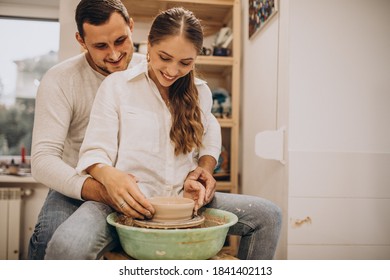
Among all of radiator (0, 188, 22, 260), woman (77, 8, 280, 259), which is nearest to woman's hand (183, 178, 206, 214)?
woman (77, 8, 280, 259)

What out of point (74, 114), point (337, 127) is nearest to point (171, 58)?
point (74, 114)

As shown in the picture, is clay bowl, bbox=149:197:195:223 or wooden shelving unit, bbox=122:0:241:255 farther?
wooden shelving unit, bbox=122:0:241:255

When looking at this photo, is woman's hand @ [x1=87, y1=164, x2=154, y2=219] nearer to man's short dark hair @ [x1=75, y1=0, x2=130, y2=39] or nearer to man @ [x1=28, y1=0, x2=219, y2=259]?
man @ [x1=28, y1=0, x2=219, y2=259]

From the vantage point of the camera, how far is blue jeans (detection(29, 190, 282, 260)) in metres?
0.66

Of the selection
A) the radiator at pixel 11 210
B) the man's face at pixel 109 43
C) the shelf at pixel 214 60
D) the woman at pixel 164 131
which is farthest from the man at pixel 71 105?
the radiator at pixel 11 210

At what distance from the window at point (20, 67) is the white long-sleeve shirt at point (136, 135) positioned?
0.39 metres

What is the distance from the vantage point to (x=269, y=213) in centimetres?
82

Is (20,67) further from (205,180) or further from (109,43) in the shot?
(205,180)

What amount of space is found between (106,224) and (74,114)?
→ 41 centimetres

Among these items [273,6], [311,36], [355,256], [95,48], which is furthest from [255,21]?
[355,256]

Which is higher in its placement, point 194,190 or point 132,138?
point 132,138

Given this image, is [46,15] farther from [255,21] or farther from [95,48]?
[255,21]

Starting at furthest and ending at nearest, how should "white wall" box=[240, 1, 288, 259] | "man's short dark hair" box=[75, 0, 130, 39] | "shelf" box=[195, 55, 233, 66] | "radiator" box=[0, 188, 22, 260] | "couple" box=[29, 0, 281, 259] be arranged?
"radiator" box=[0, 188, 22, 260]
"shelf" box=[195, 55, 233, 66]
"white wall" box=[240, 1, 288, 259]
"man's short dark hair" box=[75, 0, 130, 39]
"couple" box=[29, 0, 281, 259]

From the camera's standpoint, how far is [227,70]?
1.52 meters
